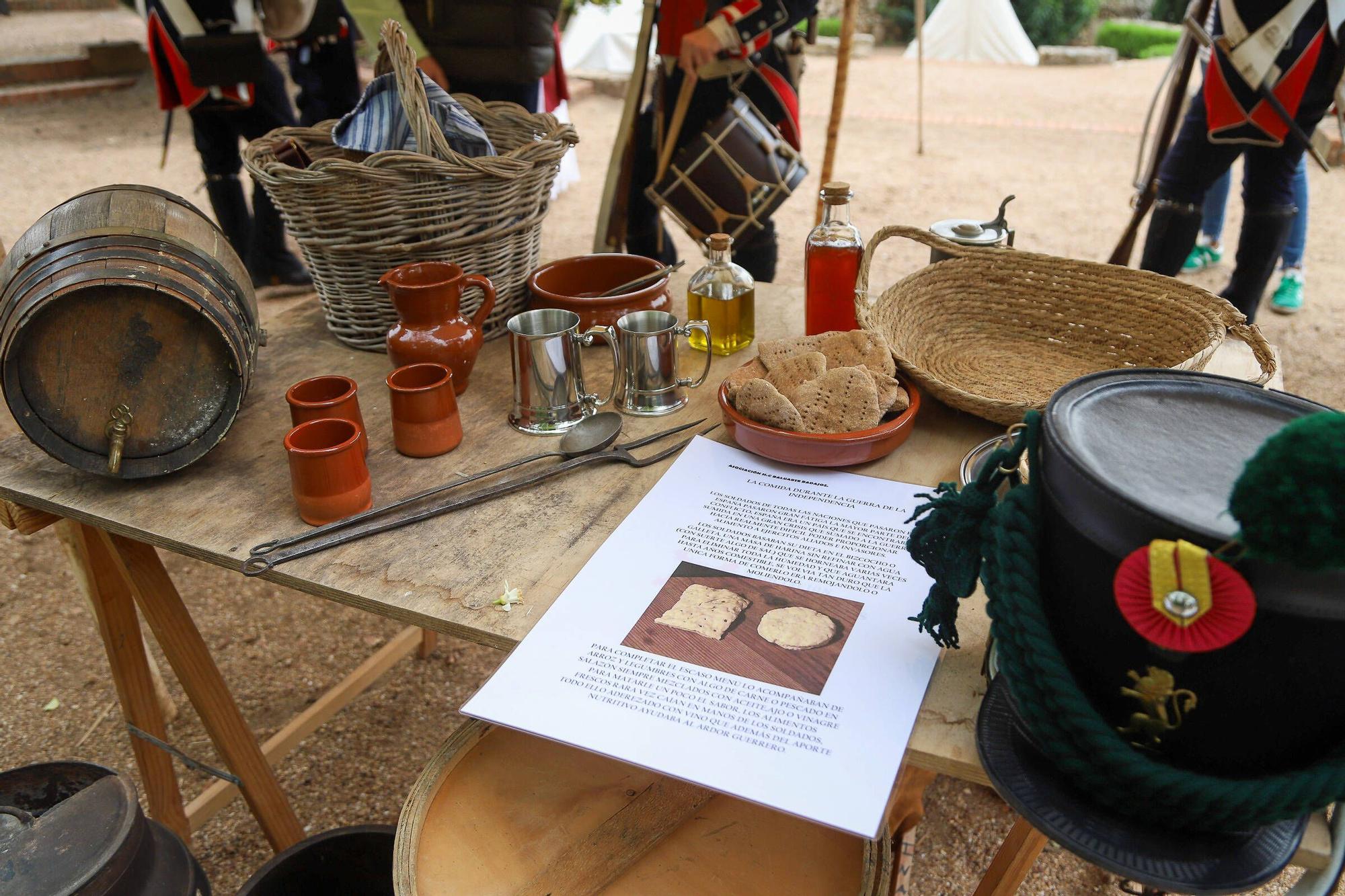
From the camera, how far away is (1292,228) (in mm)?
3092

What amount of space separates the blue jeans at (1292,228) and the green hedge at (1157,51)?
27.3 ft

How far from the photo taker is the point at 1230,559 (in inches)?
20.1

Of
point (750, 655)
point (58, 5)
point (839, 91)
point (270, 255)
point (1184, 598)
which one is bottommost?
point (270, 255)

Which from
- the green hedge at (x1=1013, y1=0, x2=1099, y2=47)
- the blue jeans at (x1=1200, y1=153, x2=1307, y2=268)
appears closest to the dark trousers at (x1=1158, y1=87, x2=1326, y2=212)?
the blue jeans at (x1=1200, y1=153, x2=1307, y2=268)

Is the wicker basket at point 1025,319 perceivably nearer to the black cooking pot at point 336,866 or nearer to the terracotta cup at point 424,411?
the terracotta cup at point 424,411

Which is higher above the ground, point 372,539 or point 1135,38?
point 1135,38

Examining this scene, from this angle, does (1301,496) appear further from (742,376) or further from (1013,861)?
(1013,861)

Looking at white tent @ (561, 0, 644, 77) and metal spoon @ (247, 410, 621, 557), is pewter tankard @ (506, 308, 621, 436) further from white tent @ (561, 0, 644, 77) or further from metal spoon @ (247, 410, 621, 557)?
white tent @ (561, 0, 644, 77)

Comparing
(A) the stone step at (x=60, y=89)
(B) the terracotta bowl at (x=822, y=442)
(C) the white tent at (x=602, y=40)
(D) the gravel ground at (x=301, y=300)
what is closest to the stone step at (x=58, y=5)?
(D) the gravel ground at (x=301, y=300)

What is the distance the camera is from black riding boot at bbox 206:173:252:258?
3.07m

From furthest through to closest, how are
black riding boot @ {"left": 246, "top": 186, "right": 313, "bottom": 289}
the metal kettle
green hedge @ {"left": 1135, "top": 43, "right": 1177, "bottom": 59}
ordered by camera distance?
green hedge @ {"left": 1135, "top": 43, "right": 1177, "bottom": 59} → black riding boot @ {"left": 246, "top": 186, "right": 313, "bottom": 289} → the metal kettle

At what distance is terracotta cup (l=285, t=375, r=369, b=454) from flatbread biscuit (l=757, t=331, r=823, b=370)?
0.52 meters

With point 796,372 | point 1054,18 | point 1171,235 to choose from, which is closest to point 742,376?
point 796,372

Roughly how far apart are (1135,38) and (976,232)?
1217 centimetres
